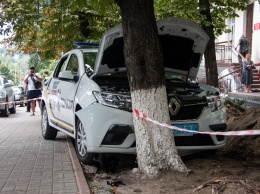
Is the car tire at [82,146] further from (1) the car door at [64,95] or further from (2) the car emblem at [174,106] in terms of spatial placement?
(2) the car emblem at [174,106]

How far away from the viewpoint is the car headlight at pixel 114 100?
5406 mm

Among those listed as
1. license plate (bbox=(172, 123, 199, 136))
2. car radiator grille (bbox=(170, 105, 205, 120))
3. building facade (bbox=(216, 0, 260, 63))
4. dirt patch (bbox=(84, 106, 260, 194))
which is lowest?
dirt patch (bbox=(84, 106, 260, 194))

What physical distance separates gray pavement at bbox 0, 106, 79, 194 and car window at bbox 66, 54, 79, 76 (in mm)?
1533

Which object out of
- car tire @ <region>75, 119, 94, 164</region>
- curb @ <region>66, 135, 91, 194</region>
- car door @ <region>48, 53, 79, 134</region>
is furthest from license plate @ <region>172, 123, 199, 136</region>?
car door @ <region>48, 53, 79, 134</region>

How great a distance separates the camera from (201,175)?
5230 mm

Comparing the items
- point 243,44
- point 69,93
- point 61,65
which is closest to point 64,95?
point 69,93

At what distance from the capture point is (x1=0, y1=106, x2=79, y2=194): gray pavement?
4.79 metres

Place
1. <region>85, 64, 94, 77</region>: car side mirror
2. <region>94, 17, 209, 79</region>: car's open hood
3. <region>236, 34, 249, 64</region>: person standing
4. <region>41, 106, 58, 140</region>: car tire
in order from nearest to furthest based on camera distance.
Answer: <region>94, 17, 209, 79</region>: car's open hood, <region>85, 64, 94, 77</region>: car side mirror, <region>41, 106, 58, 140</region>: car tire, <region>236, 34, 249, 64</region>: person standing

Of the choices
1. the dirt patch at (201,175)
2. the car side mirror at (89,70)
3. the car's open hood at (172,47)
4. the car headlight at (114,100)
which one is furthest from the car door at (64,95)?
the dirt patch at (201,175)

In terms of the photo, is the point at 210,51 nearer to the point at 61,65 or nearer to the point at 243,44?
the point at 61,65

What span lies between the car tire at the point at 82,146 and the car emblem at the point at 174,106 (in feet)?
4.47

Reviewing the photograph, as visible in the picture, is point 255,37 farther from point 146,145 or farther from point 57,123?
point 146,145

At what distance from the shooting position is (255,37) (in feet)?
66.4

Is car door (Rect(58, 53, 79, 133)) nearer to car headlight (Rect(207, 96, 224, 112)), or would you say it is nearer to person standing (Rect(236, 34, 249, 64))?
car headlight (Rect(207, 96, 224, 112))
